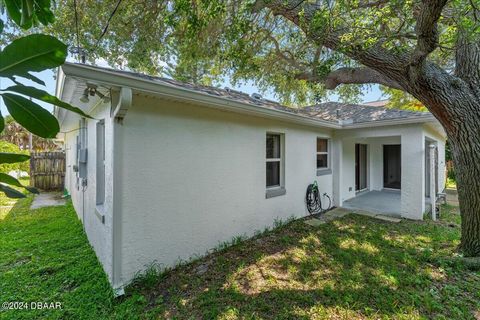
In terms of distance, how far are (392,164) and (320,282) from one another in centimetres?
1161

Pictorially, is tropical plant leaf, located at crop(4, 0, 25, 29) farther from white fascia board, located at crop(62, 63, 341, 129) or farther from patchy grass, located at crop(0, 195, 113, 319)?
patchy grass, located at crop(0, 195, 113, 319)

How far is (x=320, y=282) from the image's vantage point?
3.52 metres

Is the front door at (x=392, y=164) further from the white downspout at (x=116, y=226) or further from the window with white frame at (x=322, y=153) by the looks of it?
the white downspout at (x=116, y=226)

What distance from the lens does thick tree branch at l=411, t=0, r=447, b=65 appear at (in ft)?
9.41

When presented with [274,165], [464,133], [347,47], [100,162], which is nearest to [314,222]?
[274,165]

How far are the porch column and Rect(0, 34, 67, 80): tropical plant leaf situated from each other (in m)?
8.43

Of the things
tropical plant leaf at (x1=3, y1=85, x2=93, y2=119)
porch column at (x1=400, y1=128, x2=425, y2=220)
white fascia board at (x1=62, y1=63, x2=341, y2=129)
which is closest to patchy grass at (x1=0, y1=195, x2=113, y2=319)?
white fascia board at (x1=62, y1=63, x2=341, y2=129)

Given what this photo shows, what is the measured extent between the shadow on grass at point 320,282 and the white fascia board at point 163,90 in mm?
2829

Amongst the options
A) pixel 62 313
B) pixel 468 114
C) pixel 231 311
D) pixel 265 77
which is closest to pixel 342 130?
pixel 265 77

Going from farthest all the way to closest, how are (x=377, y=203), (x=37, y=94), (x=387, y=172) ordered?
(x=387, y=172) → (x=377, y=203) → (x=37, y=94)

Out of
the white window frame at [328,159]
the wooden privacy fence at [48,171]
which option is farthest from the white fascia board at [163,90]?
the wooden privacy fence at [48,171]

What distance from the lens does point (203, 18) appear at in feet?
16.3

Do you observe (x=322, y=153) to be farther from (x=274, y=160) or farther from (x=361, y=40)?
(x=361, y=40)

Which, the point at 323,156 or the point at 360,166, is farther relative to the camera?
the point at 360,166
